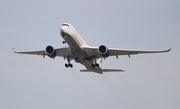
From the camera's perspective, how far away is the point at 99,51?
54750 millimetres

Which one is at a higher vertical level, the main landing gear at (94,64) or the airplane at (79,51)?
the airplane at (79,51)

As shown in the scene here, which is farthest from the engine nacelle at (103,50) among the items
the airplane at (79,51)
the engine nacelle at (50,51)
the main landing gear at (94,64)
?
the engine nacelle at (50,51)

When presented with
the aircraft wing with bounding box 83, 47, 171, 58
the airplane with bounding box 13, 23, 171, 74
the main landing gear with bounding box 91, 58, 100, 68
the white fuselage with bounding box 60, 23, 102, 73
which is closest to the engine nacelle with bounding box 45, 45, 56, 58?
the airplane with bounding box 13, 23, 171, 74

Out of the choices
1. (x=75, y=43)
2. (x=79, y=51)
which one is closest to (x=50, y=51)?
(x=79, y=51)

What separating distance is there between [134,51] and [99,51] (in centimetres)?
486

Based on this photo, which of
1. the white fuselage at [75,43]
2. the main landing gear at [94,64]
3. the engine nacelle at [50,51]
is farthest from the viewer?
the main landing gear at [94,64]

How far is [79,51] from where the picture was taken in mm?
54656

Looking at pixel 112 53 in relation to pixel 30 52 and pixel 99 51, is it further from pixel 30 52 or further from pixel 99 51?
pixel 30 52

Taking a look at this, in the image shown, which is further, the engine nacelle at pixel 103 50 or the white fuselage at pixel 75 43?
the engine nacelle at pixel 103 50

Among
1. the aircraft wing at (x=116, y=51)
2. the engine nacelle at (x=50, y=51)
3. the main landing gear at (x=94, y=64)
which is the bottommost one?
the main landing gear at (x=94, y=64)

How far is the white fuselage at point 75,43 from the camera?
51.9 m

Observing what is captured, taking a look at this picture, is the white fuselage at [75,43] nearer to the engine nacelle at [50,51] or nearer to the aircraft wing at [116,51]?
the aircraft wing at [116,51]

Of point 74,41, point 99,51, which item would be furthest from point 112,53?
point 74,41

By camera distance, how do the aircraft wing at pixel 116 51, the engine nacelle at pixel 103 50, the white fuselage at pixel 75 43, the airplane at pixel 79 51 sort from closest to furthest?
1. the white fuselage at pixel 75 43
2. the airplane at pixel 79 51
3. the engine nacelle at pixel 103 50
4. the aircraft wing at pixel 116 51
